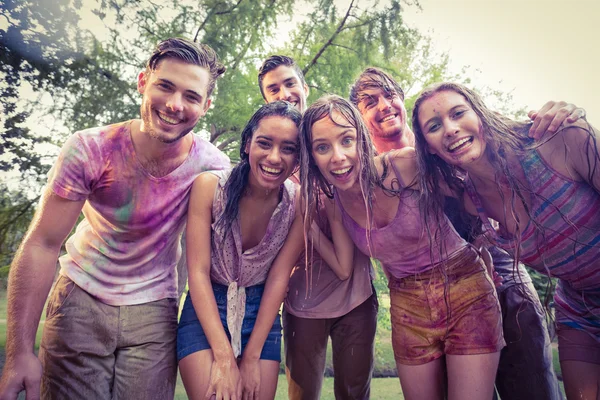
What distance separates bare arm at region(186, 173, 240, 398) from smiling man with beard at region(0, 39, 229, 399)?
7.3 inches

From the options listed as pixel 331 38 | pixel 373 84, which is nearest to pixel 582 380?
pixel 373 84

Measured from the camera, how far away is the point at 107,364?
2.28 metres

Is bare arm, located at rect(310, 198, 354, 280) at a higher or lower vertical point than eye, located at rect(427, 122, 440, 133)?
lower

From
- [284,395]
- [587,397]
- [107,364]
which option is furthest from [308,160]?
[284,395]

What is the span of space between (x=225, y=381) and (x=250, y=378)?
0.18 m

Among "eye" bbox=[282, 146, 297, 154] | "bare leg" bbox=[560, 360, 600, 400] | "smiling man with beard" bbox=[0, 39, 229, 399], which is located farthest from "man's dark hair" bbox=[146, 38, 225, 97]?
"bare leg" bbox=[560, 360, 600, 400]

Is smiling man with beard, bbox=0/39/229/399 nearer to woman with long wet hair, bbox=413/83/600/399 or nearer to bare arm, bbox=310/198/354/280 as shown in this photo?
bare arm, bbox=310/198/354/280

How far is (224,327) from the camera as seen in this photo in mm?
2332

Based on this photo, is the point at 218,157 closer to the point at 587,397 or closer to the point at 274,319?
the point at 274,319

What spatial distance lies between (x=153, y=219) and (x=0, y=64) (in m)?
4.26

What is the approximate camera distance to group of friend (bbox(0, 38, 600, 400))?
210cm

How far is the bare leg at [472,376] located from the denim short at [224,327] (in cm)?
102

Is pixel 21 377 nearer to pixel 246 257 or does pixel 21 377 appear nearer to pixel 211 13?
pixel 246 257

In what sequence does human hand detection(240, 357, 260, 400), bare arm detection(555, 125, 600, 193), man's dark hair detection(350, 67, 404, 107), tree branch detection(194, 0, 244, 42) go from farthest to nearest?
tree branch detection(194, 0, 244, 42)
man's dark hair detection(350, 67, 404, 107)
human hand detection(240, 357, 260, 400)
bare arm detection(555, 125, 600, 193)
